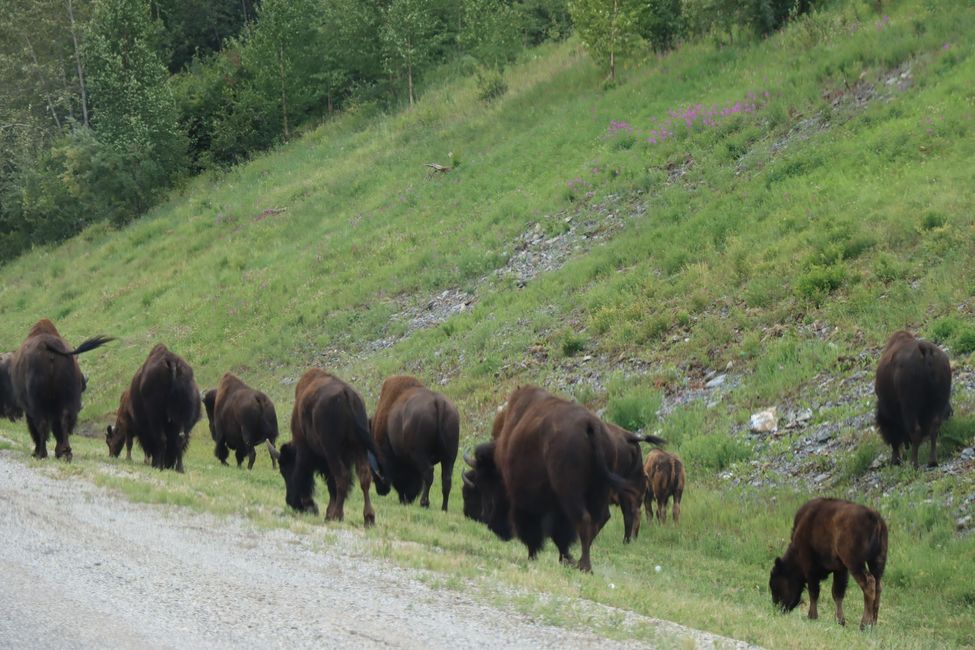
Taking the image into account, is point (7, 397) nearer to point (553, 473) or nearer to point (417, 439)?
point (417, 439)

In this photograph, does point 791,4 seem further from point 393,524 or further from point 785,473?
point 393,524

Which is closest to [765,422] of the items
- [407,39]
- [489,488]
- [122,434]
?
[489,488]

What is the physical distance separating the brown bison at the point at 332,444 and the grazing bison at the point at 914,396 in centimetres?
662

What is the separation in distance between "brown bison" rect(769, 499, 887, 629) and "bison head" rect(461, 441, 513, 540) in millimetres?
2966

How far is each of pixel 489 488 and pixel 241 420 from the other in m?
7.95

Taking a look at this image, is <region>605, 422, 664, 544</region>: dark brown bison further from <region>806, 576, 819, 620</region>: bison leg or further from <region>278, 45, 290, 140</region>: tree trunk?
<region>278, 45, 290, 140</region>: tree trunk

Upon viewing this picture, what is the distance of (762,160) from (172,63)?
5770cm

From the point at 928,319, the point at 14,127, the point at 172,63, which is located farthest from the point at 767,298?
the point at 172,63

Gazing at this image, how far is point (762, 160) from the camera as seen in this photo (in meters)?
25.6

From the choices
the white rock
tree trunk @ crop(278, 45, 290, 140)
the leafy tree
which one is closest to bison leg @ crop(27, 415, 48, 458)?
the white rock

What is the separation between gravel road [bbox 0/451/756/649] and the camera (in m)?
6.99

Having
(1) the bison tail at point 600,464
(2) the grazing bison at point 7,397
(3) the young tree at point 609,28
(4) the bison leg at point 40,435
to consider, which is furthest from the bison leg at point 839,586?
(3) the young tree at point 609,28

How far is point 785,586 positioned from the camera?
11414 millimetres

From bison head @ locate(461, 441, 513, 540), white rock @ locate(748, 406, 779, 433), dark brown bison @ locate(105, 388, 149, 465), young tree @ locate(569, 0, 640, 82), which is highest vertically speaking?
young tree @ locate(569, 0, 640, 82)
